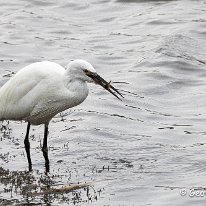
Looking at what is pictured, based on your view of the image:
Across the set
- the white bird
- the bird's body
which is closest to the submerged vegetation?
the white bird

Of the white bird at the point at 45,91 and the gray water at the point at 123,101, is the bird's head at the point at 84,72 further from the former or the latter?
the gray water at the point at 123,101

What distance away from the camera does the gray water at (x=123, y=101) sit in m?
10.6

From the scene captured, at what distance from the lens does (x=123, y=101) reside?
49.2ft

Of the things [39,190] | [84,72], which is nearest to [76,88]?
[84,72]

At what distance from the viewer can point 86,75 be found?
10.4 meters

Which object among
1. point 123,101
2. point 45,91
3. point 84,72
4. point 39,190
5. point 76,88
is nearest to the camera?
point 39,190

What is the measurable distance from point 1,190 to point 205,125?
4.48m

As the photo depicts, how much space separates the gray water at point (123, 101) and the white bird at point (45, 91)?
26.3 inches

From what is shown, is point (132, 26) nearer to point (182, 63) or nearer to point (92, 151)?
point (182, 63)

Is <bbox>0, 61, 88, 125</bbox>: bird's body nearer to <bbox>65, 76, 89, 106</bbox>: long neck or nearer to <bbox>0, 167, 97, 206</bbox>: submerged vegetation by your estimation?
<bbox>65, 76, 89, 106</bbox>: long neck

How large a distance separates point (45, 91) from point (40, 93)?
3.4 inches

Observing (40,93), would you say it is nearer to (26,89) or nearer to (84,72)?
(26,89)

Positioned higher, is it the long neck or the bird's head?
the bird's head

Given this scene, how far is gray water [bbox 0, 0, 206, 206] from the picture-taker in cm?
1057
